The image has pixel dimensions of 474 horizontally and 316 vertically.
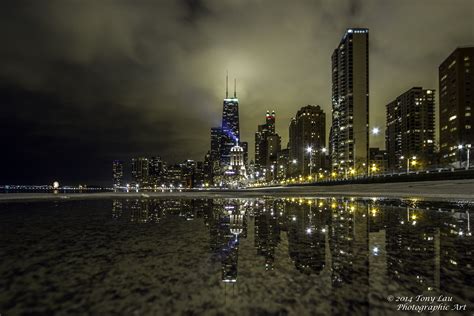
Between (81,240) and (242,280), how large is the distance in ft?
11.6

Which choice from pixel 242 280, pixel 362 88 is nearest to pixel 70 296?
pixel 242 280

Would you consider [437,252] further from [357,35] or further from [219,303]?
[357,35]

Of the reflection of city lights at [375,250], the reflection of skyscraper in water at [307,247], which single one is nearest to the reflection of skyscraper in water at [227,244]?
the reflection of skyscraper in water at [307,247]

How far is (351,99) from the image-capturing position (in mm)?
173375

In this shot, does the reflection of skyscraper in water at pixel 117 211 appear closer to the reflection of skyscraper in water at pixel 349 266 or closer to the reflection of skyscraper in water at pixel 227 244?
the reflection of skyscraper in water at pixel 227 244

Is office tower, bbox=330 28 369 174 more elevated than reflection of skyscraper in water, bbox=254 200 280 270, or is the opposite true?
office tower, bbox=330 28 369 174

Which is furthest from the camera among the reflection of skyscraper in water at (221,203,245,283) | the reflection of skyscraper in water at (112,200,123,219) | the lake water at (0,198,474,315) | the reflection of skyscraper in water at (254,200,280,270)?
the reflection of skyscraper in water at (112,200,123,219)

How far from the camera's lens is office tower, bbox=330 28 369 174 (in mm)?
169750

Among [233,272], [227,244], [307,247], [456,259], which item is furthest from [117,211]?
[456,259]

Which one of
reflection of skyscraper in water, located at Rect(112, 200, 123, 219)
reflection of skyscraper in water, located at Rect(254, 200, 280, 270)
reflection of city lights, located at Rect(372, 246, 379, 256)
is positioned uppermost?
reflection of city lights, located at Rect(372, 246, 379, 256)

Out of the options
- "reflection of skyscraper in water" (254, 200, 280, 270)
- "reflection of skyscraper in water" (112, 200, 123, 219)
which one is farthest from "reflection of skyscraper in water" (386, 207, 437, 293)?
"reflection of skyscraper in water" (112, 200, 123, 219)

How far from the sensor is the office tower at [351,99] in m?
170

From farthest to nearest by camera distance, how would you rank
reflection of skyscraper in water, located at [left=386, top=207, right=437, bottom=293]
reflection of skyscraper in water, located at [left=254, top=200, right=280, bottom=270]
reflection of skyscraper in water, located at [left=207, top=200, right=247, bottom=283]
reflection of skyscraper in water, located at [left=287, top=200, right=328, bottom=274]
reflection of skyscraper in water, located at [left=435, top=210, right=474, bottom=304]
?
reflection of skyscraper in water, located at [left=254, top=200, right=280, bottom=270] < reflection of skyscraper in water, located at [left=287, top=200, right=328, bottom=274] < reflection of skyscraper in water, located at [left=207, top=200, right=247, bottom=283] < reflection of skyscraper in water, located at [left=386, top=207, right=437, bottom=293] < reflection of skyscraper in water, located at [left=435, top=210, right=474, bottom=304]

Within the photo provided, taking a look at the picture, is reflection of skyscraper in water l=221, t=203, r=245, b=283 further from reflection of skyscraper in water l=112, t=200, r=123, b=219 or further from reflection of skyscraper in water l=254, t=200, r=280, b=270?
reflection of skyscraper in water l=112, t=200, r=123, b=219
